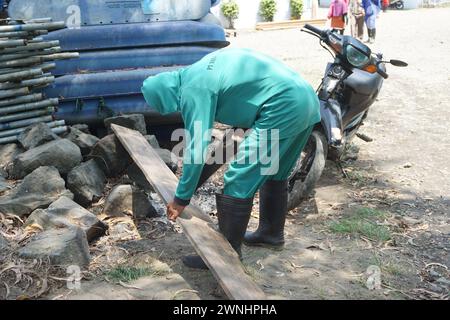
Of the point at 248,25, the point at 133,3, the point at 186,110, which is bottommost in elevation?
the point at 248,25

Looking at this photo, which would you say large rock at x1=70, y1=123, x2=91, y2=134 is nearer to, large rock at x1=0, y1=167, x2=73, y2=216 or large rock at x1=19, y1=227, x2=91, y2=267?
large rock at x1=0, y1=167, x2=73, y2=216

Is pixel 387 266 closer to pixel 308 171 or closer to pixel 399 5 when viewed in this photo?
pixel 308 171

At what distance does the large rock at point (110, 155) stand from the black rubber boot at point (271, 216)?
1551mm

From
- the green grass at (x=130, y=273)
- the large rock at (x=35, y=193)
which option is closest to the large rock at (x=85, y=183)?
the large rock at (x=35, y=193)

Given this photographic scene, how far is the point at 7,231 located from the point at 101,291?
3.59 ft

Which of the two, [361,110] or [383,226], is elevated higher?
[361,110]

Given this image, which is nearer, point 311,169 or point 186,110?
point 186,110

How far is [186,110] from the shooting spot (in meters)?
3.18

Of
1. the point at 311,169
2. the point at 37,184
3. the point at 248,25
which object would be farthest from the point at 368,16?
the point at 37,184

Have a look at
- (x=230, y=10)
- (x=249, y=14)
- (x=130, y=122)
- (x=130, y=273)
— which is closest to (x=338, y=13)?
(x=230, y=10)

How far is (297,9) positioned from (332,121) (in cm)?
1893

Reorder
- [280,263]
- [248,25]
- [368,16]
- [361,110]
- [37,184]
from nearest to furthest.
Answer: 1. [280,263]
2. [37,184]
3. [361,110]
4. [368,16]
5. [248,25]
